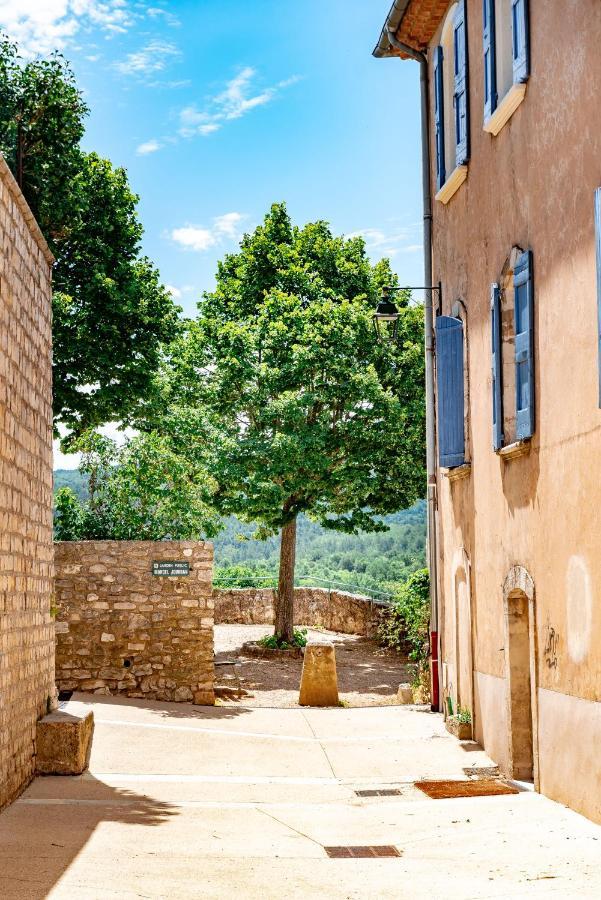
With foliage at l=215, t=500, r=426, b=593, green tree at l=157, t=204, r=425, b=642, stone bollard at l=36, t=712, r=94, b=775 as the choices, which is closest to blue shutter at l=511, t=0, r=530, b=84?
stone bollard at l=36, t=712, r=94, b=775

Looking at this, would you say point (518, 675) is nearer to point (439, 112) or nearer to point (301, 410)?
point (439, 112)

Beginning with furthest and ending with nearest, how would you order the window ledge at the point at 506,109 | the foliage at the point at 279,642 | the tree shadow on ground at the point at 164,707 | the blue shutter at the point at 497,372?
the foliage at the point at 279,642 → the tree shadow on ground at the point at 164,707 → the blue shutter at the point at 497,372 → the window ledge at the point at 506,109

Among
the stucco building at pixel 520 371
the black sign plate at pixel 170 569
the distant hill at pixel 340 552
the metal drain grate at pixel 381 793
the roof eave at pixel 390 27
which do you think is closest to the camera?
the stucco building at pixel 520 371

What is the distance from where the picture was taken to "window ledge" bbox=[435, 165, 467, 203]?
11305 mm

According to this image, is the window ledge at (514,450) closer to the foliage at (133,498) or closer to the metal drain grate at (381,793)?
the metal drain grate at (381,793)

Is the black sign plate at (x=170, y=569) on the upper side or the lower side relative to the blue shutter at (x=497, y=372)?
lower

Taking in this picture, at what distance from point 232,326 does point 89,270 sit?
4855 mm

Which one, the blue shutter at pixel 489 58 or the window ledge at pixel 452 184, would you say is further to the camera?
the window ledge at pixel 452 184

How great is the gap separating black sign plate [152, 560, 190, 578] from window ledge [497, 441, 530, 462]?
598 centimetres

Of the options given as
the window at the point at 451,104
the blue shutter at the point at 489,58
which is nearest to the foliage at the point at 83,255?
the window at the point at 451,104

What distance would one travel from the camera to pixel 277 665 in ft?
71.2

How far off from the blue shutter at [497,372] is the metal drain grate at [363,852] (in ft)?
13.5

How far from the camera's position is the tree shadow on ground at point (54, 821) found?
567 centimetres

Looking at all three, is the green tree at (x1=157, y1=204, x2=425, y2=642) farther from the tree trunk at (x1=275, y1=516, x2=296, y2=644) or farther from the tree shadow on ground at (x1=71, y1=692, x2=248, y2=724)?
the tree shadow on ground at (x1=71, y1=692, x2=248, y2=724)
